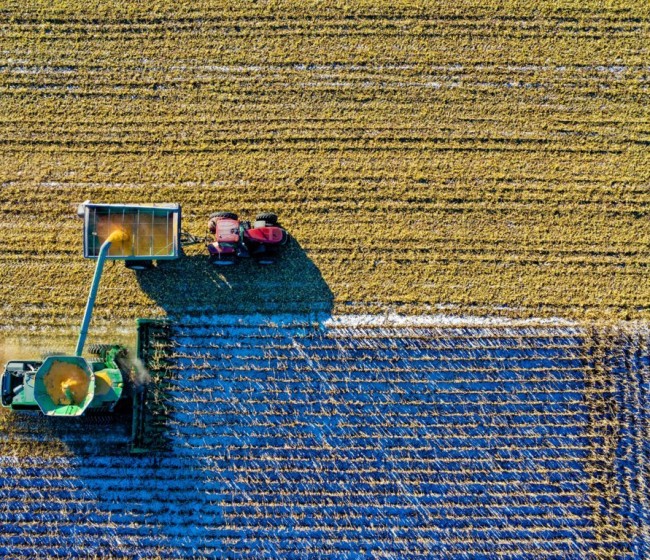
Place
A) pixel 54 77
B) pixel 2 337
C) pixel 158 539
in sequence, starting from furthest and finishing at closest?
pixel 54 77
pixel 2 337
pixel 158 539

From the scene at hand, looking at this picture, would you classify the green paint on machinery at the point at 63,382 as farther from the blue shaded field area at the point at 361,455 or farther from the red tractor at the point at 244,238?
the red tractor at the point at 244,238

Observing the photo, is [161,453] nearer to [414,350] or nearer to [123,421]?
[123,421]

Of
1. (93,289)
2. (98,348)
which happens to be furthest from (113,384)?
(93,289)

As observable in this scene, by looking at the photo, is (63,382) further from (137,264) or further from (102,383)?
(137,264)

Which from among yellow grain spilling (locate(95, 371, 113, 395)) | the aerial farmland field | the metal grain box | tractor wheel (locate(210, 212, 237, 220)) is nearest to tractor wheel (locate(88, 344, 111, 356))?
the aerial farmland field

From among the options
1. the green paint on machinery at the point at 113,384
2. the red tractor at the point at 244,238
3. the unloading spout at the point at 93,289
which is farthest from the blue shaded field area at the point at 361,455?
the unloading spout at the point at 93,289

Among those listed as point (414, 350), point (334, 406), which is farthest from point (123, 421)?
point (414, 350)
